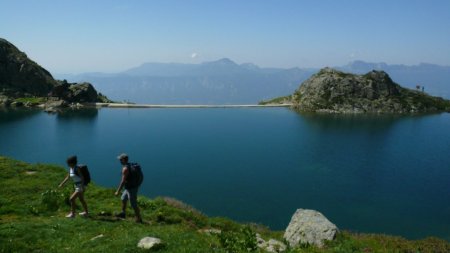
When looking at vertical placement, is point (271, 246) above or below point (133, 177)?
below

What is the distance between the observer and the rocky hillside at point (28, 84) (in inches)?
5940

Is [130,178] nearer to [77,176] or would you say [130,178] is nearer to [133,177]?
[133,177]

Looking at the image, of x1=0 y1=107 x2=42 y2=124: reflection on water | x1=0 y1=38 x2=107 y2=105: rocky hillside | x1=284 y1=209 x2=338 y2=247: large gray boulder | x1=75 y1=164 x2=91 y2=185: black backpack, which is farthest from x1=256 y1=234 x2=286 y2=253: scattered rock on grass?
x1=0 y1=38 x2=107 y2=105: rocky hillside

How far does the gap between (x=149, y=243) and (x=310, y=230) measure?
1042 cm

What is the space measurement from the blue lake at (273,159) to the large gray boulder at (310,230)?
16814mm

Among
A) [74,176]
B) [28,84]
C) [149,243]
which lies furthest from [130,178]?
[28,84]

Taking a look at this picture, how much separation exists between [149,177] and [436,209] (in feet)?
130

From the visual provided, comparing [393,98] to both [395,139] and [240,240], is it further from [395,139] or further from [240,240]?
[240,240]

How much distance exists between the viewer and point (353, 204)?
5069 centimetres

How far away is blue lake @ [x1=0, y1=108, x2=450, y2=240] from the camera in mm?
48000

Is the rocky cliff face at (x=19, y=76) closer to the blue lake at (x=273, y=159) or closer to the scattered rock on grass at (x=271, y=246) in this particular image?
the blue lake at (x=273, y=159)

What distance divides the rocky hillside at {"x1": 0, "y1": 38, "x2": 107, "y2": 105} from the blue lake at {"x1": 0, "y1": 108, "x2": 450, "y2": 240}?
789 inches

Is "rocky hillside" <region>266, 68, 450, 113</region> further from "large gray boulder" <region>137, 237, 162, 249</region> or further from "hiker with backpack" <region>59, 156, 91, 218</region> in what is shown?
"large gray boulder" <region>137, 237, 162, 249</region>

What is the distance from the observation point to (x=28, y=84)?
16100 cm
